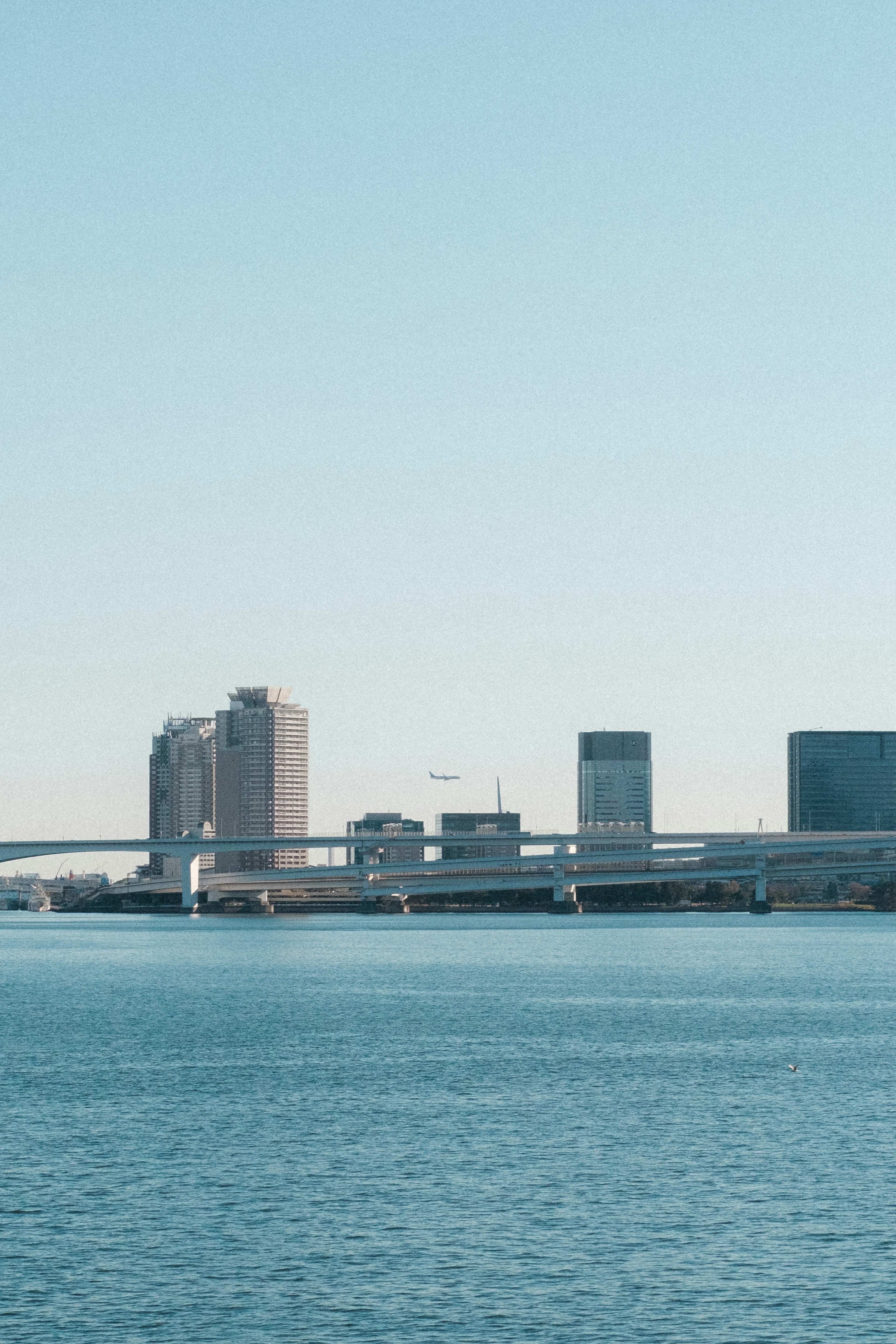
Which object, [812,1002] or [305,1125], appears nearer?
[305,1125]

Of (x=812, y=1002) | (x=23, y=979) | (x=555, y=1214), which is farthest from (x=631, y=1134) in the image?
(x=23, y=979)

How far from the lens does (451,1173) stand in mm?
46312

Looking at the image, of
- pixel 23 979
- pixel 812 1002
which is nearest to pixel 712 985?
pixel 812 1002

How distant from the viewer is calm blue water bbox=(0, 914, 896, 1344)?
111 ft

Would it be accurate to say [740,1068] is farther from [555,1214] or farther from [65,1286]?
[65,1286]

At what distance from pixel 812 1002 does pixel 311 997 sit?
2747cm

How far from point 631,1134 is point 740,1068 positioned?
16737mm

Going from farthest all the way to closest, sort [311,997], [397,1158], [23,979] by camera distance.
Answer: [23,979], [311,997], [397,1158]

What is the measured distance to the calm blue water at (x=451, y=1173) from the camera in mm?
33844

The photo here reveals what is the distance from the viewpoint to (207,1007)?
9712cm

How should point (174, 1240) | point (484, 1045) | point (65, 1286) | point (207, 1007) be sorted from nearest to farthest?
point (65, 1286), point (174, 1240), point (484, 1045), point (207, 1007)

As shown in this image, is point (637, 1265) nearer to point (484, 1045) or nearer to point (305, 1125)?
point (305, 1125)

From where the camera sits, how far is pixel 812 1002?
97688mm

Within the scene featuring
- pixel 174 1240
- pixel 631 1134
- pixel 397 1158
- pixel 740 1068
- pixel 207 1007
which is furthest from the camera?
pixel 207 1007
